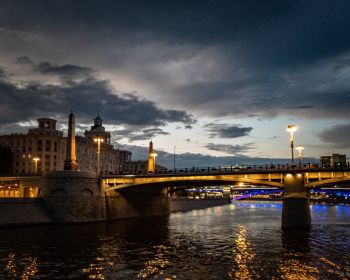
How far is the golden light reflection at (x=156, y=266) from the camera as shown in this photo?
32719mm

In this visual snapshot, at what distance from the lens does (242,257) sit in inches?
1572

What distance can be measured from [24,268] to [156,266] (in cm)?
1106

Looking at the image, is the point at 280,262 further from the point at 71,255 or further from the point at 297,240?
the point at 71,255

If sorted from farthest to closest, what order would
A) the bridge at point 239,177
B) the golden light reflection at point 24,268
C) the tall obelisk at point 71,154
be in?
the tall obelisk at point 71,154 → the bridge at point 239,177 → the golden light reflection at point 24,268

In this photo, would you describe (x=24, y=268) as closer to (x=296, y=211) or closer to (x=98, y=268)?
(x=98, y=268)

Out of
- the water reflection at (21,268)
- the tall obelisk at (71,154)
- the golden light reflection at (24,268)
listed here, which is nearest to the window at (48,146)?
the tall obelisk at (71,154)

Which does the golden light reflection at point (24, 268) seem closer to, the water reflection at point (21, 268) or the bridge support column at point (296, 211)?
the water reflection at point (21, 268)

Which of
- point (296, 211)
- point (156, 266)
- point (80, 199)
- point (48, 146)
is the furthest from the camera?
point (48, 146)

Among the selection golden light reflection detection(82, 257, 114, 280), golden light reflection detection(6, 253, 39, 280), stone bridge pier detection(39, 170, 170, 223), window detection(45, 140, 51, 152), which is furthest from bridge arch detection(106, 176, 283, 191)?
window detection(45, 140, 51, 152)

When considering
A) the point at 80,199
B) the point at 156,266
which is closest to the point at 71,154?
the point at 80,199

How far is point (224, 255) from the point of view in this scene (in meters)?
41.5

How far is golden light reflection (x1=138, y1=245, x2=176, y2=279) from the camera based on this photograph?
107 feet

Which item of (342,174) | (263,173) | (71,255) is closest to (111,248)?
(71,255)

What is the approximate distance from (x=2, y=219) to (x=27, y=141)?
98.2 meters
